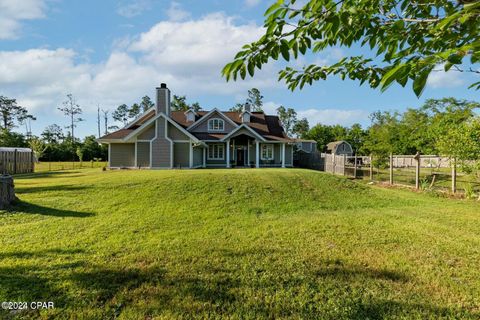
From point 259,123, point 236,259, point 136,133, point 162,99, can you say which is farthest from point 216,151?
point 236,259

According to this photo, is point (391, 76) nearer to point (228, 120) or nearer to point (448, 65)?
point (448, 65)

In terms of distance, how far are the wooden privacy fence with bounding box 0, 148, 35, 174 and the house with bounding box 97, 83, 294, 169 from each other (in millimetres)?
5817

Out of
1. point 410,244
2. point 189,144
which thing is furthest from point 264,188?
point 189,144

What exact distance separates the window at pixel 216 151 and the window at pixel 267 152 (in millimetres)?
3818

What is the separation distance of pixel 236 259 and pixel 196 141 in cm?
1748

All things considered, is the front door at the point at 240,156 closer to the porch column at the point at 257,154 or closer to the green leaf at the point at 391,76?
the porch column at the point at 257,154

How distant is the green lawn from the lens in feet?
10.4

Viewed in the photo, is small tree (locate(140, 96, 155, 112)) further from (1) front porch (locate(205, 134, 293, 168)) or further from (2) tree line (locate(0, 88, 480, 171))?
(1) front porch (locate(205, 134, 293, 168))

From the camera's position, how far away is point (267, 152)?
26.9m

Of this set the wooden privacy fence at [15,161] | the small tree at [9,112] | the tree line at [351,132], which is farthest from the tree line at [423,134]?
the small tree at [9,112]

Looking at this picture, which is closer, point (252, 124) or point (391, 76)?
point (391, 76)

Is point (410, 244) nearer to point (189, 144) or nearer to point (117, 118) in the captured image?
point (189, 144)

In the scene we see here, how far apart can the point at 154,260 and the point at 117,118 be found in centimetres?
7147

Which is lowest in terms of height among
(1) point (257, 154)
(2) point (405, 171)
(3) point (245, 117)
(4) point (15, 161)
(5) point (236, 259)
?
(5) point (236, 259)
